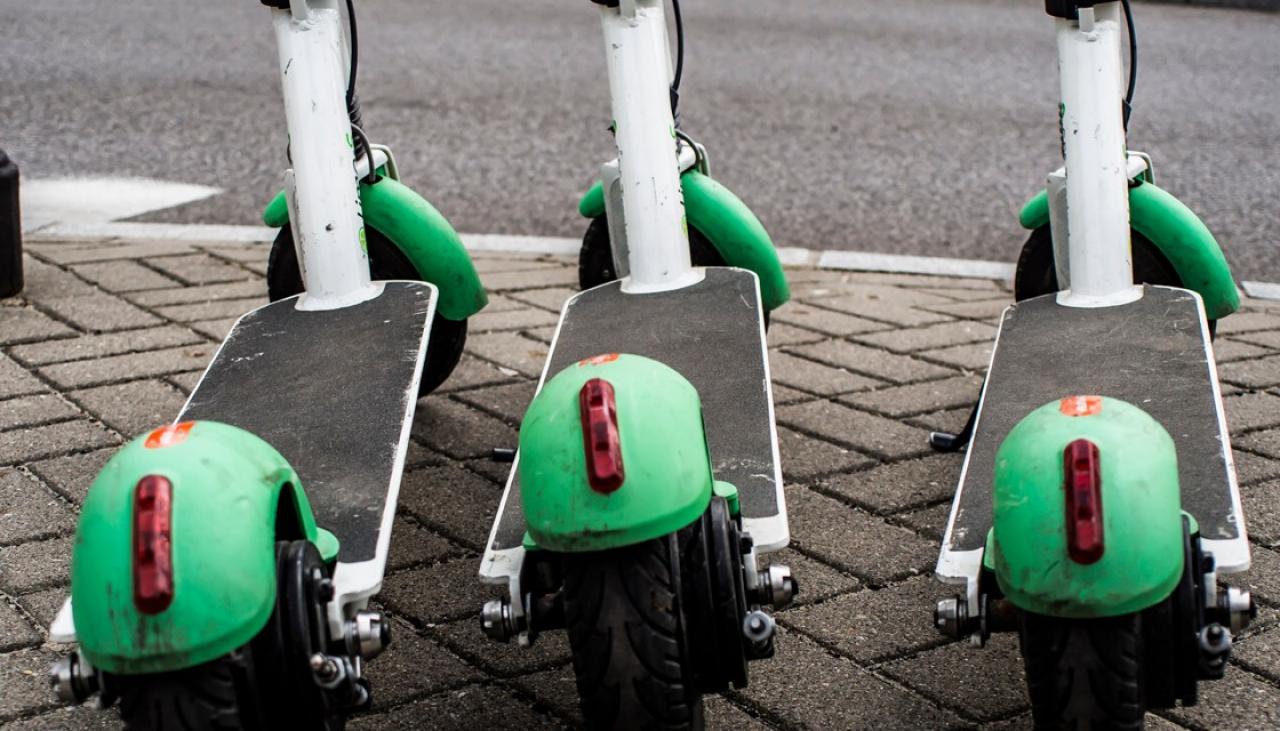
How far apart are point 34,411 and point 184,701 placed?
5.39 feet

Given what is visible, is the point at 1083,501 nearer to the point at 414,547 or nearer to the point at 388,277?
the point at 414,547

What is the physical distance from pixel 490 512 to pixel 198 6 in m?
6.98

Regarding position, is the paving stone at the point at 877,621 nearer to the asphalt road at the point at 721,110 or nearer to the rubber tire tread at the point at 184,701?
the rubber tire tread at the point at 184,701

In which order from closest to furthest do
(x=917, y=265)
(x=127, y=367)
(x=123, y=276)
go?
(x=127, y=367), (x=123, y=276), (x=917, y=265)

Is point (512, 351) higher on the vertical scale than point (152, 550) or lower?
lower

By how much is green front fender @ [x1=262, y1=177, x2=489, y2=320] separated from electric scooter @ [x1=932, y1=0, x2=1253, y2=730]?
2.89ft

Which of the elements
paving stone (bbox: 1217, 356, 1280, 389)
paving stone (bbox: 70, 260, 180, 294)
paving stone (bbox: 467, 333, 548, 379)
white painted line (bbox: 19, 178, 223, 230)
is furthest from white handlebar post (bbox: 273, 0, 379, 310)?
white painted line (bbox: 19, 178, 223, 230)

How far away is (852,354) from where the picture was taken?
3.28 m

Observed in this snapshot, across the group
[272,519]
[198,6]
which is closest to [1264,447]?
[272,519]

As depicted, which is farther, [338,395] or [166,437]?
[338,395]

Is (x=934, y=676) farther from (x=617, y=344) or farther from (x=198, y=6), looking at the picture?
(x=198, y=6)

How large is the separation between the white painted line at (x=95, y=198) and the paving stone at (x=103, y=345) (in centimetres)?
120

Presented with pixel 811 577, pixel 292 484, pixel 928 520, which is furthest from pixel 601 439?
pixel 928 520

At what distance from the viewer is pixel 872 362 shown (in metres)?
3.22
